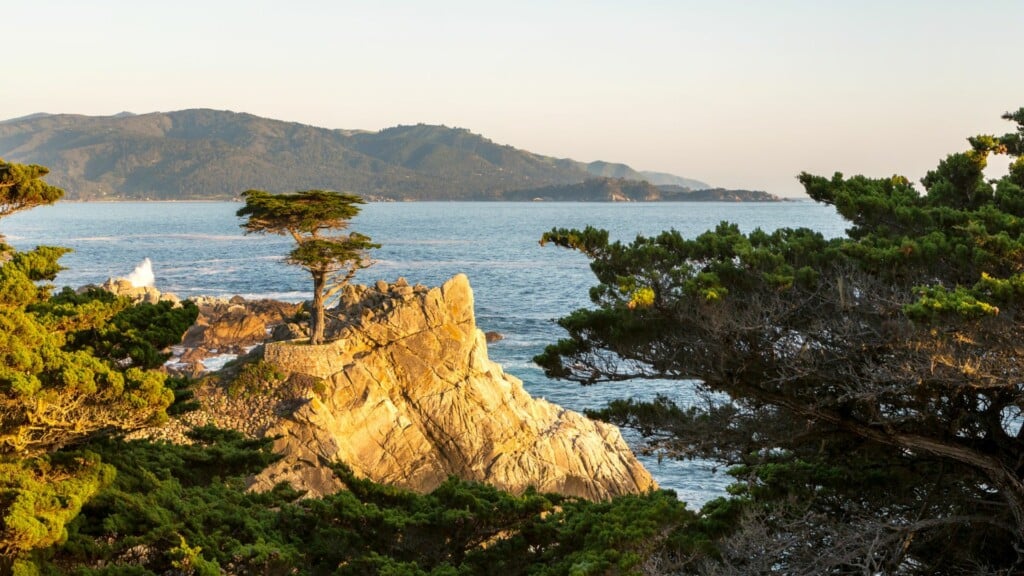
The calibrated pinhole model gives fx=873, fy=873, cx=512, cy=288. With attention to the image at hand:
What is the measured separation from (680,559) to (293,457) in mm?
11966

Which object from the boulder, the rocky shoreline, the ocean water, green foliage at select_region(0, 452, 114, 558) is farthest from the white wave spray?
green foliage at select_region(0, 452, 114, 558)

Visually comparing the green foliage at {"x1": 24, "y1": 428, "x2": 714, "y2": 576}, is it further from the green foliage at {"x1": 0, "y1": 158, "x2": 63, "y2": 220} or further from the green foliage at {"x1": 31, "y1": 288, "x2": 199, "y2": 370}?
the green foliage at {"x1": 0, "y1": 158, "x2": 63, "y2": 220}

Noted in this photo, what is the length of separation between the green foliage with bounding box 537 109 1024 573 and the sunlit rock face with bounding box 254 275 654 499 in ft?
36.7

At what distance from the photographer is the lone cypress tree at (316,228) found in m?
23.1

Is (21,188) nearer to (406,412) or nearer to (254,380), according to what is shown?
(254,380)

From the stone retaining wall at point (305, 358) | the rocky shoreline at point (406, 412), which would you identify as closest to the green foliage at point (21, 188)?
the rocky shoreline at point (406, 412)

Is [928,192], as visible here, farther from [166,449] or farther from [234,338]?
[234,338]

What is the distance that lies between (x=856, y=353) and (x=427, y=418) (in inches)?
579

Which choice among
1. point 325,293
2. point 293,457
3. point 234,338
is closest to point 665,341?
point 293,457

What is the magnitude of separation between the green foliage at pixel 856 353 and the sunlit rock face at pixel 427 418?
11.2 m

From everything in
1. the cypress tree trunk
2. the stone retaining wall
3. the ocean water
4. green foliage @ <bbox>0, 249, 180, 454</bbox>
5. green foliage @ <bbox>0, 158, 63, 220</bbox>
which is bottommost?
the ocean water

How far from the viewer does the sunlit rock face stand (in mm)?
20547

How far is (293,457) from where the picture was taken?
1972cm

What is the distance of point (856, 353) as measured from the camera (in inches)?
329
